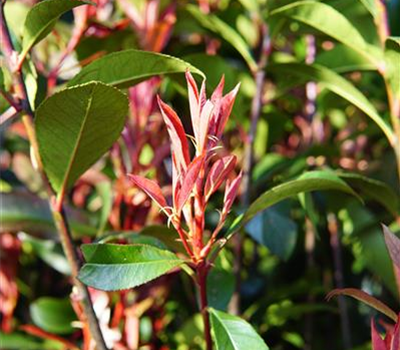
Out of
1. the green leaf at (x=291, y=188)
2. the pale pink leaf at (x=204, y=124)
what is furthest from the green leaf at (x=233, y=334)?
the pale pink leaf at (x=204, y=124)

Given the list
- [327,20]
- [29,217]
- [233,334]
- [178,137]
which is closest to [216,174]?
[178,137]

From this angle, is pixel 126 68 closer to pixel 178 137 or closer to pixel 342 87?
pixel 178 137

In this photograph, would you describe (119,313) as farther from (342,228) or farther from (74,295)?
(342,228)

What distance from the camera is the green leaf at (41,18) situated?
928 millimetres

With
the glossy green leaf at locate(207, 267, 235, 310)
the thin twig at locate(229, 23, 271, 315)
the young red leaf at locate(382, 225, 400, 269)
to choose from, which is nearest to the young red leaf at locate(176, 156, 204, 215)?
the young red leaf at locate(382, 225, 400, 269)

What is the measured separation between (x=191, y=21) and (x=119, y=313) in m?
0.67

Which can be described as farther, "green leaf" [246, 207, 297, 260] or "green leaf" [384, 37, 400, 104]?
"green leaf" [246, 207, 297, 260]

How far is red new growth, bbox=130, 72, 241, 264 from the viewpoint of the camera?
0.83 meters

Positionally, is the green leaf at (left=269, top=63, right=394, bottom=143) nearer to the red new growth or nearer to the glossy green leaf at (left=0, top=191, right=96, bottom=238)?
the red new growth

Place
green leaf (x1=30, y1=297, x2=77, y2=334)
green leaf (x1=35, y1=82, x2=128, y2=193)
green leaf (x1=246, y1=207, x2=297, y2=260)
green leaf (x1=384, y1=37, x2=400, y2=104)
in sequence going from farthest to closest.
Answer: green leaf (x1=30, y1=297, x2=77, y2=334) < green leaf (x1=246, y1=207, x2=297, y2=260) < green leaf (x1=384, y1=37, x2=400, y2=104) < green leaf (x1=35, y1=82, x2=128, y2=193)

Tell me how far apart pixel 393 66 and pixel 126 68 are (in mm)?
412

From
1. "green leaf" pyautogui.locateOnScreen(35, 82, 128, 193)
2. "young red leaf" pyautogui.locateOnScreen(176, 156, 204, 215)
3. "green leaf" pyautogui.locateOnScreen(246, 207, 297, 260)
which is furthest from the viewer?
"green leaf" pyautogui.locateOnScreen(246, 207, 297, 260)

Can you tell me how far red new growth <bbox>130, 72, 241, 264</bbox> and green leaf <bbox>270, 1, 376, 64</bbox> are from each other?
35cm

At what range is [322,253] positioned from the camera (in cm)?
182
